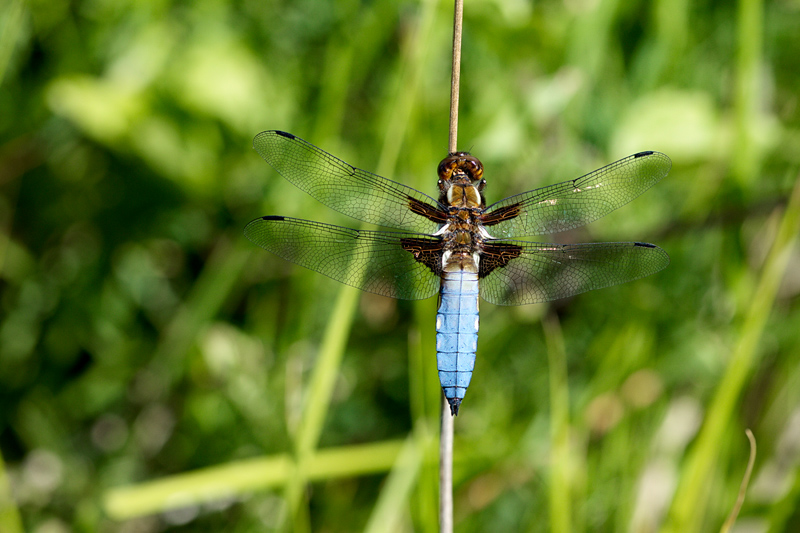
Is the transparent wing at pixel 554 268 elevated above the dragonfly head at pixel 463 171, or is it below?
below

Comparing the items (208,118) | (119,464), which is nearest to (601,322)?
(208,118)

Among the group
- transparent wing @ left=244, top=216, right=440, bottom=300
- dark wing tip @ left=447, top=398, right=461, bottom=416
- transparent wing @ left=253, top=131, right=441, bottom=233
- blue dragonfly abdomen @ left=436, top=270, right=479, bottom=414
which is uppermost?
transparent wing @ left=253, top=131, right=441, bottom=233

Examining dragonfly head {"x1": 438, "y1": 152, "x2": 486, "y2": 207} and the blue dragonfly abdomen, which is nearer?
the blue dragonfly abdomen

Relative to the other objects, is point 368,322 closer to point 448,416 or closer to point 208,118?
point 208,118

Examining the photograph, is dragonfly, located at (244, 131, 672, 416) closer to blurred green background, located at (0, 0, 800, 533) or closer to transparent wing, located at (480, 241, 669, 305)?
transparent wing, located at (480, 241, 669, 305)

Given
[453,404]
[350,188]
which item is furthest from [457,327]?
[350,188]

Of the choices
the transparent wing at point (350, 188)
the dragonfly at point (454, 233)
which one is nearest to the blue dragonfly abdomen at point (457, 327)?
the dragonfly at point (454, 233)

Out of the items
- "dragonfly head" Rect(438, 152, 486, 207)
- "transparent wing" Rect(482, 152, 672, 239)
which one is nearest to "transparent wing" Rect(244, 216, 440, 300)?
"dragonfly head" Rect(438, 152, 486, 207)

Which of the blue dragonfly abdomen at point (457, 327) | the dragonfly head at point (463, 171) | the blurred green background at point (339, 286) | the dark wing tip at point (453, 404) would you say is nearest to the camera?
the dark wing tip at point (453, 404)

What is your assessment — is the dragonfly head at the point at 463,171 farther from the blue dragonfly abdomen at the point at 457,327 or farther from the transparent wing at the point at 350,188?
the blue dragonfly abdomen at the point at 457,327
